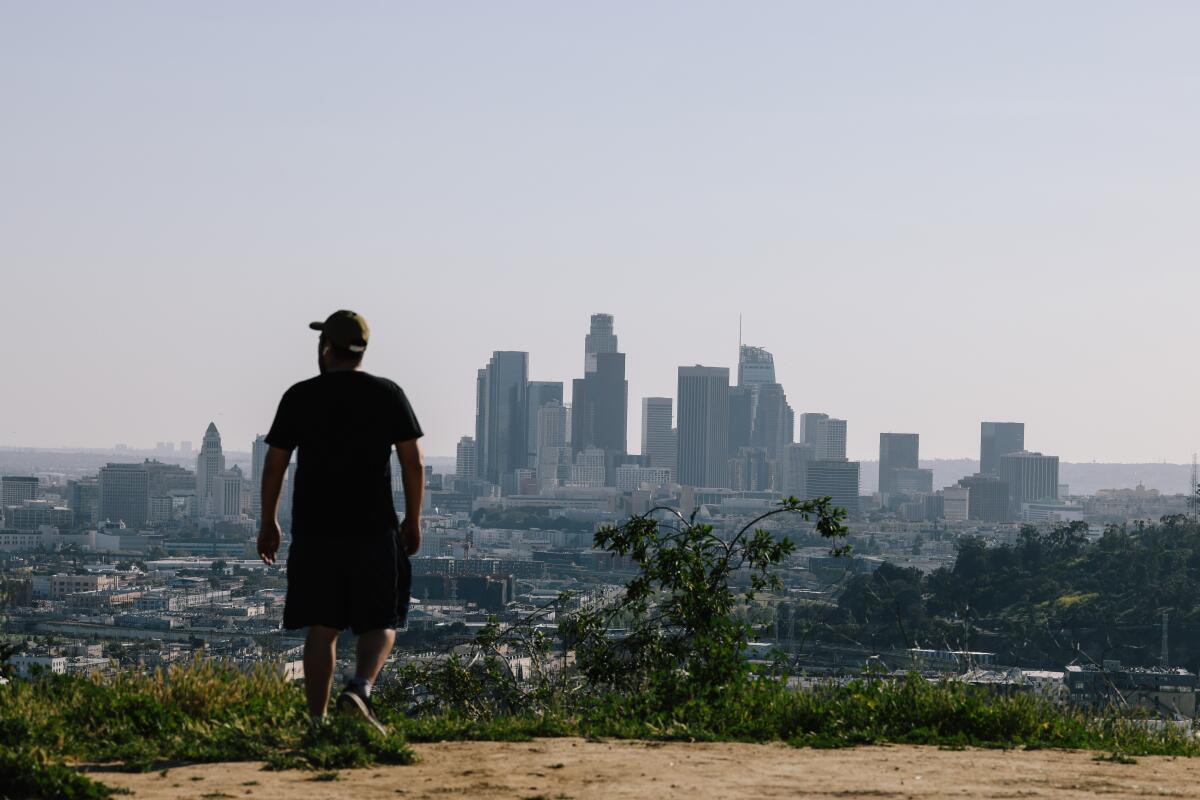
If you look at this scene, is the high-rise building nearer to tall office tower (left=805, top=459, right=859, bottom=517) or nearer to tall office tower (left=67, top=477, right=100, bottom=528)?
tall office tower (left=805, top=459, right=859, bottom=517)

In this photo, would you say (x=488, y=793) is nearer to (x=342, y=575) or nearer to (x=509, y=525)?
(x=342, y=575)

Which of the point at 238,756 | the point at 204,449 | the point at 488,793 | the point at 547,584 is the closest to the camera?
the point at 488,793

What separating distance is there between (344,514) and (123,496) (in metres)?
157

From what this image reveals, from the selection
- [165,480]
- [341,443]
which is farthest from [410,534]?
[165,480]

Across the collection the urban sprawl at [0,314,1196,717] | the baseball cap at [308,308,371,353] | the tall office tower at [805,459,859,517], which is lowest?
the urban sprawl at [0,314,1196,717]

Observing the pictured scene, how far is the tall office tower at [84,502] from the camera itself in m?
147

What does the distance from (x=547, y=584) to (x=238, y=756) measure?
89.4 meters

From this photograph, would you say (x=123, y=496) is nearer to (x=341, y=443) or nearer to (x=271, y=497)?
(x=271, y=497)

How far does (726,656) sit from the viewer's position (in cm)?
630

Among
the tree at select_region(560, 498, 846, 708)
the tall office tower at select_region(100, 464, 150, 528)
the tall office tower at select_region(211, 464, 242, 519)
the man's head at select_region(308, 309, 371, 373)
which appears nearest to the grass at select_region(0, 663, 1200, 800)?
the tree at select_region(560, 498, 846, 708)

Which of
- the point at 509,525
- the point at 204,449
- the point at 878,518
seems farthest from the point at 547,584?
the point at 204,449

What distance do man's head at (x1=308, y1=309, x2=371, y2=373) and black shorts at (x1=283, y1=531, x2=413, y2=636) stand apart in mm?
493

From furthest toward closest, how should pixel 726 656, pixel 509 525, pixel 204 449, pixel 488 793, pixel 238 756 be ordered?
1. pixel 204 449
2. pixel 509 525
3. pixel 726 656
4. pixel 238 756
5. pixel 488 793

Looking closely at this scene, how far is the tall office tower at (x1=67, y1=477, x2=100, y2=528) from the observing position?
14738 centimetres
